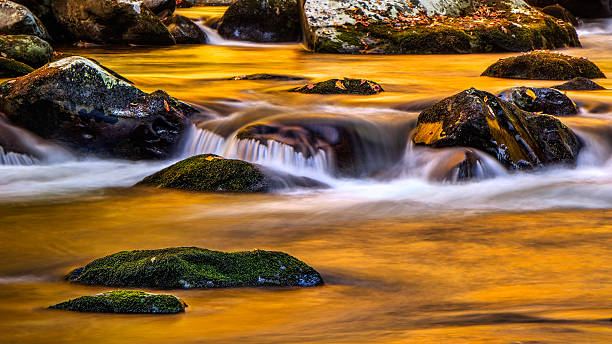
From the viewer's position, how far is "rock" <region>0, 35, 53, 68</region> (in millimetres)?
12875

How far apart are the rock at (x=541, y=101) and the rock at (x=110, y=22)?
451 inches

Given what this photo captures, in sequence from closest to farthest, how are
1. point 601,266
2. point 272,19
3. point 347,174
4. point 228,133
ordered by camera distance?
point 601,266
point 347,174
point 228,133
point 272,19

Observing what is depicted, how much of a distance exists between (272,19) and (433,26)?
4481 mm

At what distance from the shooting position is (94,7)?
1931cm

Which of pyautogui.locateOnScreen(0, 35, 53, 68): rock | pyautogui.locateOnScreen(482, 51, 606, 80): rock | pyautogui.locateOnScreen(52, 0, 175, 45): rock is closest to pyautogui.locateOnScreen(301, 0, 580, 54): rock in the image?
pyautogui.locateOnScreen(52, 0, 175, 45): rock

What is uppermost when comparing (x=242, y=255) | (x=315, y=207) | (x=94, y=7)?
(x=94, y=7)

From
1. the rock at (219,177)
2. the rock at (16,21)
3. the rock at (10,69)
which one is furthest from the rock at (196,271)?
the rock at (16,21)

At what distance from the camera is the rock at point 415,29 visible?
18.1m

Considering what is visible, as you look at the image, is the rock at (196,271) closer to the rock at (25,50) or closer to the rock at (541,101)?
the rock at (541,101)

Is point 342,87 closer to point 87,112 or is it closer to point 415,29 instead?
point 87,112

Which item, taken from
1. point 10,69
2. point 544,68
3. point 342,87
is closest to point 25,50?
point 10,69

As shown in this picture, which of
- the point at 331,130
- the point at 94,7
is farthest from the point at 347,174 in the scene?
the point at 94,7

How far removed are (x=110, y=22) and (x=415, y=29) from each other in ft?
24.1

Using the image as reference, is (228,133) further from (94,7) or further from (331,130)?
(94,7)
